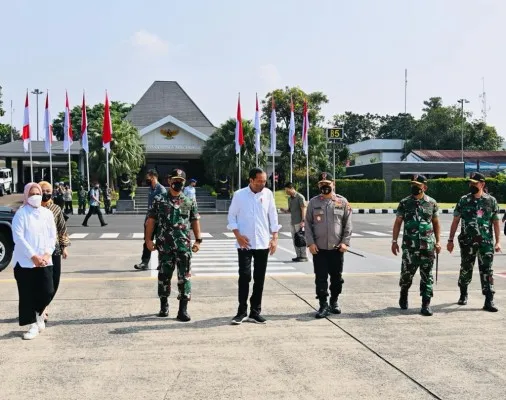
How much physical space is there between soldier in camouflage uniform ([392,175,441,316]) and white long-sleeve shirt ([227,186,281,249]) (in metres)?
1.71

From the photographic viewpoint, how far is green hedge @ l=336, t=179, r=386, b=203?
4962 centimetres

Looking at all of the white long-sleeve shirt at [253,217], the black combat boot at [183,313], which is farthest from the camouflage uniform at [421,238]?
the black combat boot at [183,313]

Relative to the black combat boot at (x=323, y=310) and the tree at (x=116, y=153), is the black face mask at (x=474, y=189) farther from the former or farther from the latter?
the tree at (x=116, y=153)

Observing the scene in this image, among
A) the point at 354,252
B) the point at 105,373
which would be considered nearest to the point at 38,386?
the point at 105,373

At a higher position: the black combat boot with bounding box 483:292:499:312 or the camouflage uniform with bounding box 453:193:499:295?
the camouflage uniform with bounding box 453:193:499:295

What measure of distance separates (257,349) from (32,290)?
8.18 feet

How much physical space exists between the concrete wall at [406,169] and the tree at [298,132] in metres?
5.15

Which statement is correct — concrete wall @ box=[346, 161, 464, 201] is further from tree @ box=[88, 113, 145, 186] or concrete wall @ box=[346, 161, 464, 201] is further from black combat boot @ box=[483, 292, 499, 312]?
black combat boot @ box=[483, 292, 499, 312]

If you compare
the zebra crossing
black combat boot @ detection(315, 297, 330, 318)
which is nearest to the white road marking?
the zebra crossing

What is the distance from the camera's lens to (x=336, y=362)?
215 inches

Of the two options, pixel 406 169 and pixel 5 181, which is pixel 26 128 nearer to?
pixel 5 181

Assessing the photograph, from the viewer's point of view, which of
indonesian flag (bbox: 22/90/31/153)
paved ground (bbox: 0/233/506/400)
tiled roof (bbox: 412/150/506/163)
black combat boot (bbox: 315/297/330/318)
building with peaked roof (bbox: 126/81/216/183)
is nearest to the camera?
paved ground (bbox: 0/233/506/400)

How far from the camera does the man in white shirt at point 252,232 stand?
7.06 meters

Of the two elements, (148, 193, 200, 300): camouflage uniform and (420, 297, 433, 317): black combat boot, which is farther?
(420, 297, 433, 317): black combat boot
